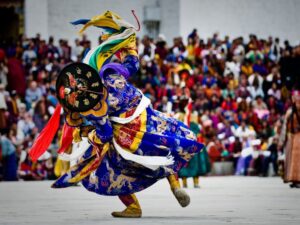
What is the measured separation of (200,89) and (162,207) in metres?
19.7

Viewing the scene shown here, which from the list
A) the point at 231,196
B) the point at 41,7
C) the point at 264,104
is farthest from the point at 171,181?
the point at 41,7

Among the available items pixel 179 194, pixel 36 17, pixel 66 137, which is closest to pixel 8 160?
pixel 36 17

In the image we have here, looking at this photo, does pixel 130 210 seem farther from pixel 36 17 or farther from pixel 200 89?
pixel 36 17

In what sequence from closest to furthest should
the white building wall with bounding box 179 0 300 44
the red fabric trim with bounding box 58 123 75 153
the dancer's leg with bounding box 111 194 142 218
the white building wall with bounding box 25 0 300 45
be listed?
the dancer's leg with bounding box 111 194 142 218 → the red fabric trim with bounding box 58 123 75 153 → the white building wall with bounding box 25 0 300 45 → the white building wall with bounding box 179 0 300 44

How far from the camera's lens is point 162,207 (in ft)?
49.5

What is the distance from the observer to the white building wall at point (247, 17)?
43406 mm

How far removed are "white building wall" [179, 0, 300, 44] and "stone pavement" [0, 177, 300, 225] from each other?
74.2ft

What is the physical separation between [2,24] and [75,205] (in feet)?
84.0

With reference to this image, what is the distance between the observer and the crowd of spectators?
29.5 m

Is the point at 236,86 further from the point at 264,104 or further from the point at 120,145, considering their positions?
the point at 120,145

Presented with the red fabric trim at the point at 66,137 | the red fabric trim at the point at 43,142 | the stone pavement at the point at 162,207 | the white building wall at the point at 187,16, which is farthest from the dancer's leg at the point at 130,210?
the white building wall at the point at 187,16

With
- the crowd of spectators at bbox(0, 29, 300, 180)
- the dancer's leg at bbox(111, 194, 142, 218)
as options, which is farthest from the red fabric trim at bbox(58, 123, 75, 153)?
the crowd of spectators at bbox(0, 29, 300, 180)

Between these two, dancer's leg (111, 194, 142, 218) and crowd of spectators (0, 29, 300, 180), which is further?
crowd of spectators (0, 29, 300, 180)

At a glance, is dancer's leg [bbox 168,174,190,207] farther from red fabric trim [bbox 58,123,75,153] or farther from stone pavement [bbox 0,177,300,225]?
red fabric trim [bbox 58,123,75,153]
